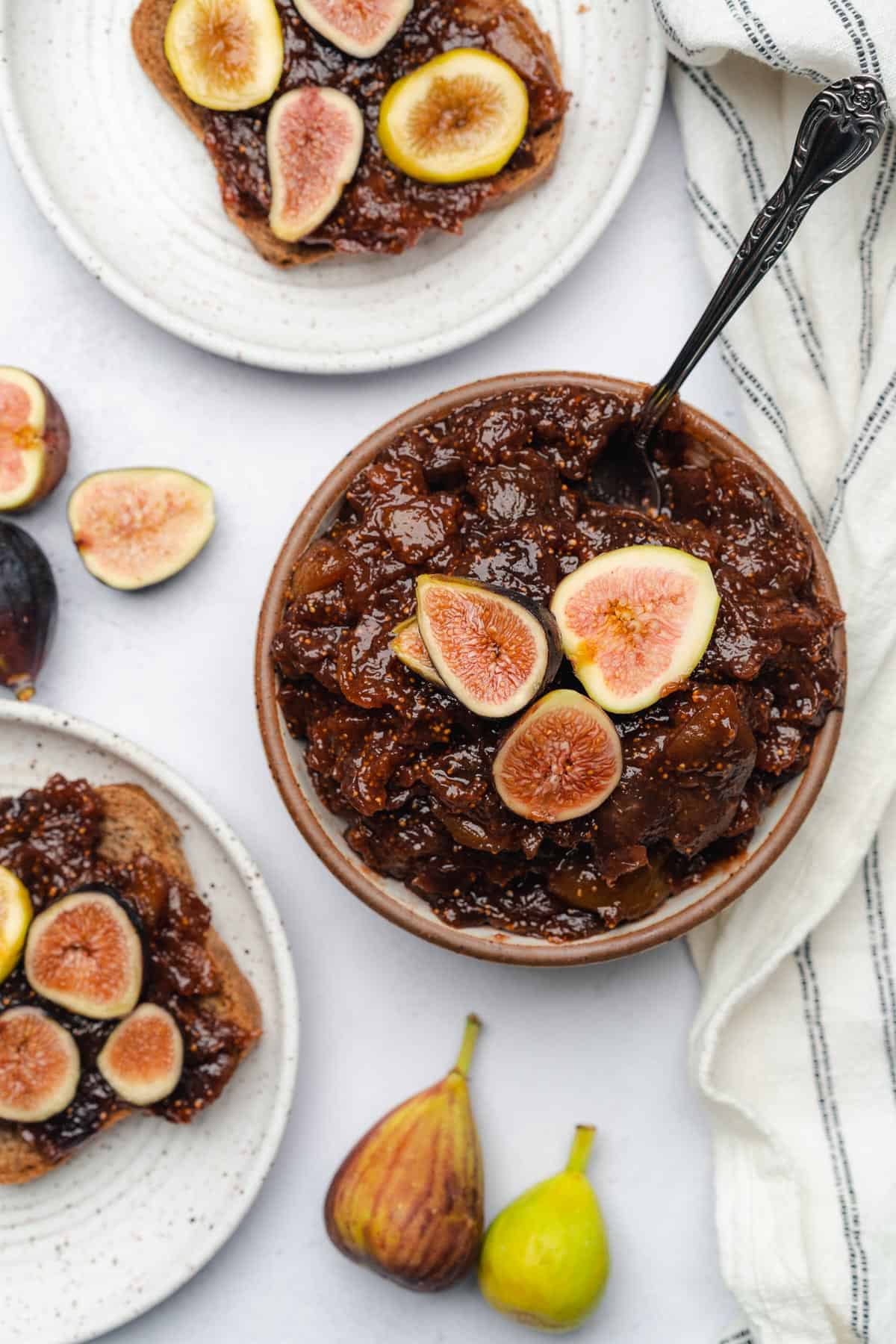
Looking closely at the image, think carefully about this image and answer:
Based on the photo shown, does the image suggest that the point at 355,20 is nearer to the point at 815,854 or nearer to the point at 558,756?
the point at 558,756

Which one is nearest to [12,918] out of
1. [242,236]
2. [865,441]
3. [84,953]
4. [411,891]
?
[84,953]

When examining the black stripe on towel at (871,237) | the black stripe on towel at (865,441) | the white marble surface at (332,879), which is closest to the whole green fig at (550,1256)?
the white marble surface at (332,879)

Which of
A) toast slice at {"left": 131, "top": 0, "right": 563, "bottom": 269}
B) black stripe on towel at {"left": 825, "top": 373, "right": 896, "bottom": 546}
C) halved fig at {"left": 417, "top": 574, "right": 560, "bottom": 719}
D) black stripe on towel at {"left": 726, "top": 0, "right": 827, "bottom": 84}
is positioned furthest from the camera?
toast slice at {"left": 131, "top": 0, "right": 563, "bottom": 269}

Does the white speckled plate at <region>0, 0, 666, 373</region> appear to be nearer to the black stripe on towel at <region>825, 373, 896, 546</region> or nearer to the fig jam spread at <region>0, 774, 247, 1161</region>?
the black stripe on towel at <region>825, 373, 896, 546</region>

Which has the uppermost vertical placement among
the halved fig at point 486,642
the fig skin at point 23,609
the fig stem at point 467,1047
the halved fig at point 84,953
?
the fig skin at point 23,609

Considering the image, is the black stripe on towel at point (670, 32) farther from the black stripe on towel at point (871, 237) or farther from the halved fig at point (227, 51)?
the halved fig at point (227, 51)

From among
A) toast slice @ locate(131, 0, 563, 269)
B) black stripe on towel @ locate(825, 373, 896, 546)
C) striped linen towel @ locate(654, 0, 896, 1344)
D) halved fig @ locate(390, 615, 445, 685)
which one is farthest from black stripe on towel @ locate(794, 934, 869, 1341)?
toast slice @ locate(131, 0, 563, 269)

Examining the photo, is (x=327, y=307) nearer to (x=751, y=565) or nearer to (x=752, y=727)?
(x=751, y=565)
